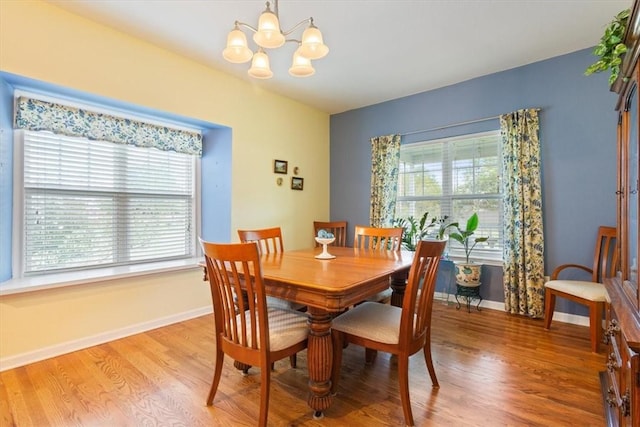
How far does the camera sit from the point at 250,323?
5.18 feet

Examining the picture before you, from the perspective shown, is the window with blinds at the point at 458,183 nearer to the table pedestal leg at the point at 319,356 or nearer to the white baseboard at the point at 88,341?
the table pedestal leg at the point at 319,356

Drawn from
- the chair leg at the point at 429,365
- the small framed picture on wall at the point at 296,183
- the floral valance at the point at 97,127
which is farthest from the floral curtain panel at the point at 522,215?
the floral valance at the point at 97,127

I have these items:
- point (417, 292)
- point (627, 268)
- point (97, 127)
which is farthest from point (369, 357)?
point (97, 127)

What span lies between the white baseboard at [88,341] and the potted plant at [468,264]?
9.21 ft

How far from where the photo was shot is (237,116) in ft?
11.5

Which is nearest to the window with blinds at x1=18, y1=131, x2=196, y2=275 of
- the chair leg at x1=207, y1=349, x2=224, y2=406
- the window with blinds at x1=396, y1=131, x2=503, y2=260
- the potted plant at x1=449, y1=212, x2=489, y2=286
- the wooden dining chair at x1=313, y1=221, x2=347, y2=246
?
the wooden dining chair at x1=313, y1=221, x2=347, y2=246

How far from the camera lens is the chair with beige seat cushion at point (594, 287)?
237 cm

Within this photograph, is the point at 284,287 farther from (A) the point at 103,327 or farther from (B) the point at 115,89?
(B) the point at 115,89

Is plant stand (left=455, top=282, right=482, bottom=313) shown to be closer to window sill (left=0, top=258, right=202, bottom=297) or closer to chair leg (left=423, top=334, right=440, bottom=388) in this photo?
chair leg (left=423, top=334, right=440, bottom=388)

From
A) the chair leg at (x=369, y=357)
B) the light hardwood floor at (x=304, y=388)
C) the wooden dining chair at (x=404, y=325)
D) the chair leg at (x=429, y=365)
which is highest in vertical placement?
the wooden dining chair at (x=404, y=325)

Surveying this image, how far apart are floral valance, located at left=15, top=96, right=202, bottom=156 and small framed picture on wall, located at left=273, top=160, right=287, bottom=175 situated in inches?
36.7

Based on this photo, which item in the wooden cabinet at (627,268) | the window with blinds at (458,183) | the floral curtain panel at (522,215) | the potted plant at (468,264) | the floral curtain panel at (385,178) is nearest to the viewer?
the wooden cabinet at (627,268)

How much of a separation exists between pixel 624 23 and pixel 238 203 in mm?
3214

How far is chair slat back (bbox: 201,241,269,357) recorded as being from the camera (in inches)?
54.6
